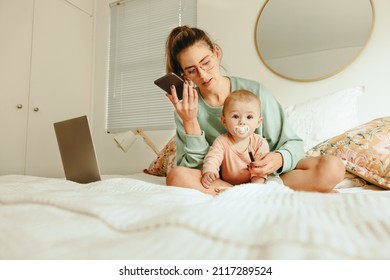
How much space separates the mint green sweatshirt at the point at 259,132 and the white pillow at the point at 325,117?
0.77 ft

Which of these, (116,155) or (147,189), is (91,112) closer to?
(116,155)

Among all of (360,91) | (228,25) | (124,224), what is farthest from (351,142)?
(228,25)

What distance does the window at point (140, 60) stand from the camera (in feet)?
7.40

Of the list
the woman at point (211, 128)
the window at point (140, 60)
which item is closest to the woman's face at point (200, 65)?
the woman at point (211, 128)

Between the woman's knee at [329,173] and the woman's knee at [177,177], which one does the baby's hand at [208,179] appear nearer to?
the woman's knee at [177,177]

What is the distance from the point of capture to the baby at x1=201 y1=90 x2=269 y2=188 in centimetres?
99

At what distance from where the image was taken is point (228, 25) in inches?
77.5

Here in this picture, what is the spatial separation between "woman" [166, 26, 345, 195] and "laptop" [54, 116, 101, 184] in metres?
0.32

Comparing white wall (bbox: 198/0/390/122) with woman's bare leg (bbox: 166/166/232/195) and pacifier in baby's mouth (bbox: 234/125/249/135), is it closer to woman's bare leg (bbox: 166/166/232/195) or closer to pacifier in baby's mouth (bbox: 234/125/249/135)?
pacifier in baby's mouth (bbox: 234/125/249/135)

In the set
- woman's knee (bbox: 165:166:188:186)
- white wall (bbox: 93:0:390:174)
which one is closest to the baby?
woman's knee (bbox: 165:166:188:186)

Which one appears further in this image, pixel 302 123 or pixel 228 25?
pixel 228 25

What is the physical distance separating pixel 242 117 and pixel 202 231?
0.77 metres

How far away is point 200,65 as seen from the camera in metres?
1.12

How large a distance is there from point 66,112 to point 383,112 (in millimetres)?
2301
